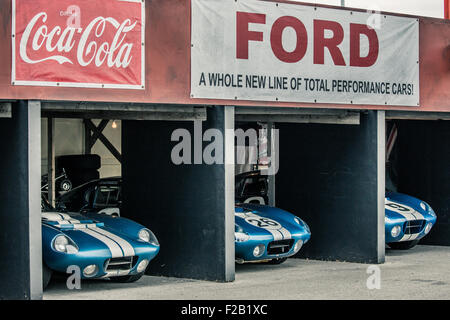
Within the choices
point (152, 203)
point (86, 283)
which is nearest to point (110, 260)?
point (86, 283)

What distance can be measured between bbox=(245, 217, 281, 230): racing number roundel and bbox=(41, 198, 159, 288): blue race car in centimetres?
174

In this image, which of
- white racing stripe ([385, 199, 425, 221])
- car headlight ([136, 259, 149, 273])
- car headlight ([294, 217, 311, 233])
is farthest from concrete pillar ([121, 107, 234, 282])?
white racing stripe ([385, 199, 425, 221])

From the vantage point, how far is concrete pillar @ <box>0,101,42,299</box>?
8.84 metres

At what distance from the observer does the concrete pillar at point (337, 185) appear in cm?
1223

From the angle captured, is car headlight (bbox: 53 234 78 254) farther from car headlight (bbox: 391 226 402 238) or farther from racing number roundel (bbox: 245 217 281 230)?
car headlight (bbox: 391 226 402 238)

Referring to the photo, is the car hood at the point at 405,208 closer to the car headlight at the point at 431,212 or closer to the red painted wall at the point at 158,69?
the car headlight at the point at 431,212

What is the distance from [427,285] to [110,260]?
3.54 meters

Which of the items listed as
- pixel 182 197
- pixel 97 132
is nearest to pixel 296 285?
pixel 182 197

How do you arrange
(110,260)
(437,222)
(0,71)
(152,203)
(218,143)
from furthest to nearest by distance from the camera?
(437,222)
(152,203)
(218,143)
(110,260)
(0,71)

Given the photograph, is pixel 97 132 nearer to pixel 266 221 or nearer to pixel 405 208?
pixel 405 208

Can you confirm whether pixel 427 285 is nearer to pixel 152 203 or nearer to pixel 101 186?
pixel 152 203

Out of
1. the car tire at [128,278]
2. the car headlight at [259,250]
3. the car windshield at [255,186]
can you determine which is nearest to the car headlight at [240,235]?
the car headlight at [259,250]

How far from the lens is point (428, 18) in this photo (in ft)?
42.3

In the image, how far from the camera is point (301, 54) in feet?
37.0
